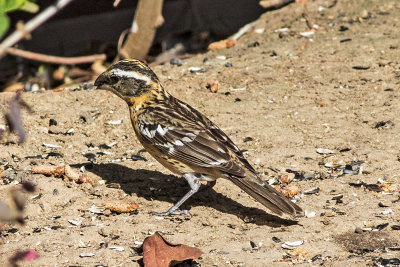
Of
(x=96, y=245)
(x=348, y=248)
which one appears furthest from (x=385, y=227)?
(x=96, y=245)

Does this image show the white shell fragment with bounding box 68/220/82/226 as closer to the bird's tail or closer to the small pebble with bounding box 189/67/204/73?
the bird's tail

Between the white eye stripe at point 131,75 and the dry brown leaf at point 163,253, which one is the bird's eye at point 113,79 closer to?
the white eye stripe at point 131,75

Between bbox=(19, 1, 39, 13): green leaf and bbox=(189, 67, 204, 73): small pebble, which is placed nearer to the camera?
bbox=(19, 1, 39, 13): green leaf

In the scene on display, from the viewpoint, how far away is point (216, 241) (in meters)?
5.07

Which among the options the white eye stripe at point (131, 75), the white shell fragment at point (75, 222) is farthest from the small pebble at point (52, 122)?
the white shell fragment at point (75, 222)

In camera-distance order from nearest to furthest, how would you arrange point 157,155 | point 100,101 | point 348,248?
1. point 348,248
2. point 157,155
3. point 100,101

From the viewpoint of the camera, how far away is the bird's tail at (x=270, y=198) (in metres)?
5.35

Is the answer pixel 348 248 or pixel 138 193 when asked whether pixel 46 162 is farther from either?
pixel 348 248

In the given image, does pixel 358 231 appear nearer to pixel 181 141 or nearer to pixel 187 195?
pixel 187 195

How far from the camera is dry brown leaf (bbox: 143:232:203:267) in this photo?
14.7 feet

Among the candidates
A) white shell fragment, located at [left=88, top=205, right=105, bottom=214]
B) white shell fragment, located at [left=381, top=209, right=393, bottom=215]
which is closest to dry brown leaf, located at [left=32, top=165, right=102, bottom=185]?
white shell fragment, located at [left=88, top=205, right=105, bottom=214]

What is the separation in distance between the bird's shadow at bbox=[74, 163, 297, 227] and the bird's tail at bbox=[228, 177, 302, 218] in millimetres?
192

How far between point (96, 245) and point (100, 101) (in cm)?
331

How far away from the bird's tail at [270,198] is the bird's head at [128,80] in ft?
4.31
